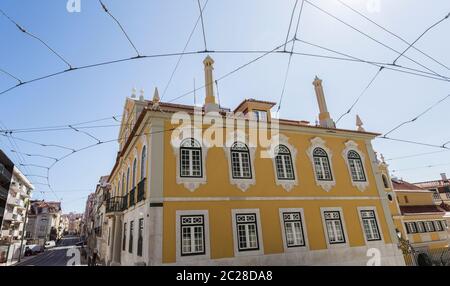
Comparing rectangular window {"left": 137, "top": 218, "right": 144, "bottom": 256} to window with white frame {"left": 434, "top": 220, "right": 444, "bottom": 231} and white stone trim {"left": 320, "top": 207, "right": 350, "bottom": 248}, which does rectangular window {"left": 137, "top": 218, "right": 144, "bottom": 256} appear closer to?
white stone trim {"left": 320, "top": 207, "right": 350, "bottom": 248}

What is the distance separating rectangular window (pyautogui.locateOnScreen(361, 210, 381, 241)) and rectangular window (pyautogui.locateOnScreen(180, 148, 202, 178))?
10098mm

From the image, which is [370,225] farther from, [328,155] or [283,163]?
[283,163]

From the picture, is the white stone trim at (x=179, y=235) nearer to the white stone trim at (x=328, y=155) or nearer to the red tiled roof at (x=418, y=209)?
the white stone trim at (x=328, y=155)

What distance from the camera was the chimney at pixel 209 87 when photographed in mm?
13701

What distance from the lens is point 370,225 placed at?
14.7 metres

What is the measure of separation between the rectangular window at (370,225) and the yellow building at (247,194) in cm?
6

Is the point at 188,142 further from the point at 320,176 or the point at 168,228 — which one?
the point at 320,176

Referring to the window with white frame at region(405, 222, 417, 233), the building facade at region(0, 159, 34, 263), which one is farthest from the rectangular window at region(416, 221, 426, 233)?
the building facade at region(0, 159, 34, 263)

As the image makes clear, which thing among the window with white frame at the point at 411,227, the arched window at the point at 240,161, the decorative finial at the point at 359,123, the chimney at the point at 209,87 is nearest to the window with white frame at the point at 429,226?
the window with white frame at the point at 411,227

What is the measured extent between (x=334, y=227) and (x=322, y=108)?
785cm

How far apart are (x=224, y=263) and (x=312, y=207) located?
18.7 ft

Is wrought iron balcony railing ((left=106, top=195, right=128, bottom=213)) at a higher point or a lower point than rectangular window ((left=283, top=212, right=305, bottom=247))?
higher

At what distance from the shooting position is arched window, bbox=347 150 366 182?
51.2 feet
